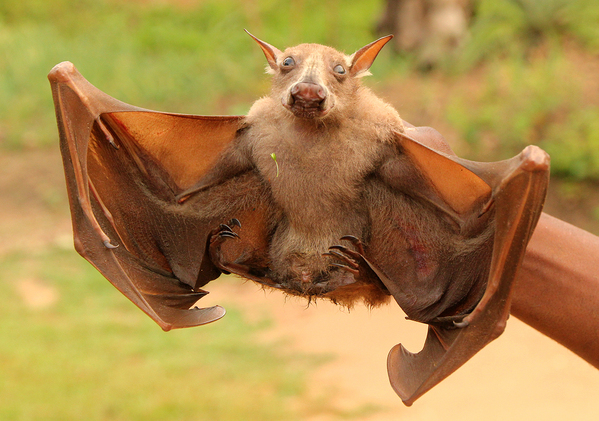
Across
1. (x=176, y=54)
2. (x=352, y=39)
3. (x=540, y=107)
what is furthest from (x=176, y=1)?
(x=540, y=107)

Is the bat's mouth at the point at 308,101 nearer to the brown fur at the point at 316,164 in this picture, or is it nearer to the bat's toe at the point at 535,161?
the brown fur at the point at 316,164

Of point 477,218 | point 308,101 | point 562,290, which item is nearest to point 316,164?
point 308,101

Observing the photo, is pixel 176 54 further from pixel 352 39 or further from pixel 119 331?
pixel 119 331

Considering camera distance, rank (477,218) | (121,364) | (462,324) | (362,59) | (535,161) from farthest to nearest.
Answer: (121,364) < (362,59) < (477,218) < (462,324) < (535,161)

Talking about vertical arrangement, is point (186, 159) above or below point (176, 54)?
above

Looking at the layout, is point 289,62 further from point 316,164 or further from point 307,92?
point 316,164

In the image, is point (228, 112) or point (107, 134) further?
point (228, 112)


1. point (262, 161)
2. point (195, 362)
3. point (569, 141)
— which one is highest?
point (262, 161)
